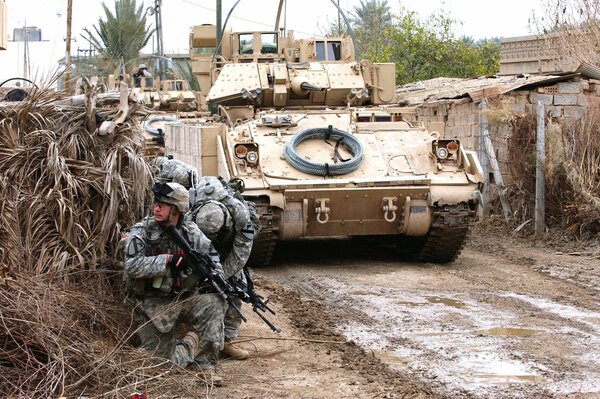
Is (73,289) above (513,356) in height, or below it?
above

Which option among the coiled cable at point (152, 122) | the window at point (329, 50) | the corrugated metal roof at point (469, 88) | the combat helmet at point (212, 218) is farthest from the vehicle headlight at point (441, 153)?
the combat helmet at point (212, 218)

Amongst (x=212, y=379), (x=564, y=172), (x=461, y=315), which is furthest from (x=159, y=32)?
(x=212, y=379)

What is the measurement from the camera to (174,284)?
6.50m

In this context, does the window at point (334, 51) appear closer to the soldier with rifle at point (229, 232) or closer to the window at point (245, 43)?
the window at point (245, 43)

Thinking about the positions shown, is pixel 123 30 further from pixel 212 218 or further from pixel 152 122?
pixel 212 218

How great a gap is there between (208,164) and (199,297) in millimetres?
5412

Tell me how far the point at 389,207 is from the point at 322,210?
699 millimetres

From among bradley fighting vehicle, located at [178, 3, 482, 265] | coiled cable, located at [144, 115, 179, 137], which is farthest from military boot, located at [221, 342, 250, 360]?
coiled cable, located at [144, 115, 179, 137]

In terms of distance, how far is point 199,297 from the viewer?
21.6ft

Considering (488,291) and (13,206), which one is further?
(488,291)

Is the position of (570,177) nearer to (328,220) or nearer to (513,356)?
(328,220)

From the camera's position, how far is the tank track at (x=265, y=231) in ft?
35.6

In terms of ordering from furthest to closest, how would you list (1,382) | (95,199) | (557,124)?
(557,124) → (95,199) → (1,382)

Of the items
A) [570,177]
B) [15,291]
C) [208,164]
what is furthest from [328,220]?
[15,291]
